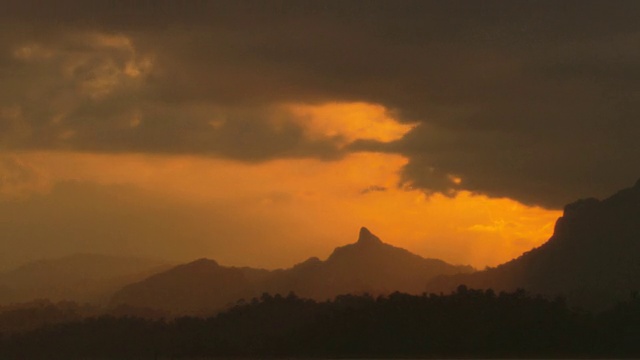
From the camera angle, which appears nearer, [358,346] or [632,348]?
[632,348]

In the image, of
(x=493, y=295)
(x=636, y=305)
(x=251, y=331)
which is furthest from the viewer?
(x=251, y=331)

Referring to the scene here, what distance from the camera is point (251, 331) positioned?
655 ft

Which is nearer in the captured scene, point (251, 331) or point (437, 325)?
point (437, 325)

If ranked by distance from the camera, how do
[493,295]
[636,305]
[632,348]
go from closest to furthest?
1. [632,348]
2. [636,305]
3. [493,295]

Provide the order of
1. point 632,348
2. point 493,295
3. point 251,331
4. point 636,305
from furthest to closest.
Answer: point 251,331 < point 493,295 < point 636,305 < point 632,348

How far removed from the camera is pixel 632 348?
155 m

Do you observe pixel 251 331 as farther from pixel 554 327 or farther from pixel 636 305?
pixel 636 305

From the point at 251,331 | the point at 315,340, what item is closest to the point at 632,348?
the point at 315,340

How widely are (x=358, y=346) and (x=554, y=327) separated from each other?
32522mm

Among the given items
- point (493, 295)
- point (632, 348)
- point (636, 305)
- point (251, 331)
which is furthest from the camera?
point (251, 331)

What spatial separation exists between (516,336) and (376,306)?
27.1 meters

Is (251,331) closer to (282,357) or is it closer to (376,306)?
(282,357)

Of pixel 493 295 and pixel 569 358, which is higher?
pixel 493 295

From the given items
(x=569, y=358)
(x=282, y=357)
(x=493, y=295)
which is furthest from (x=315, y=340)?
(x=569, y=358)
